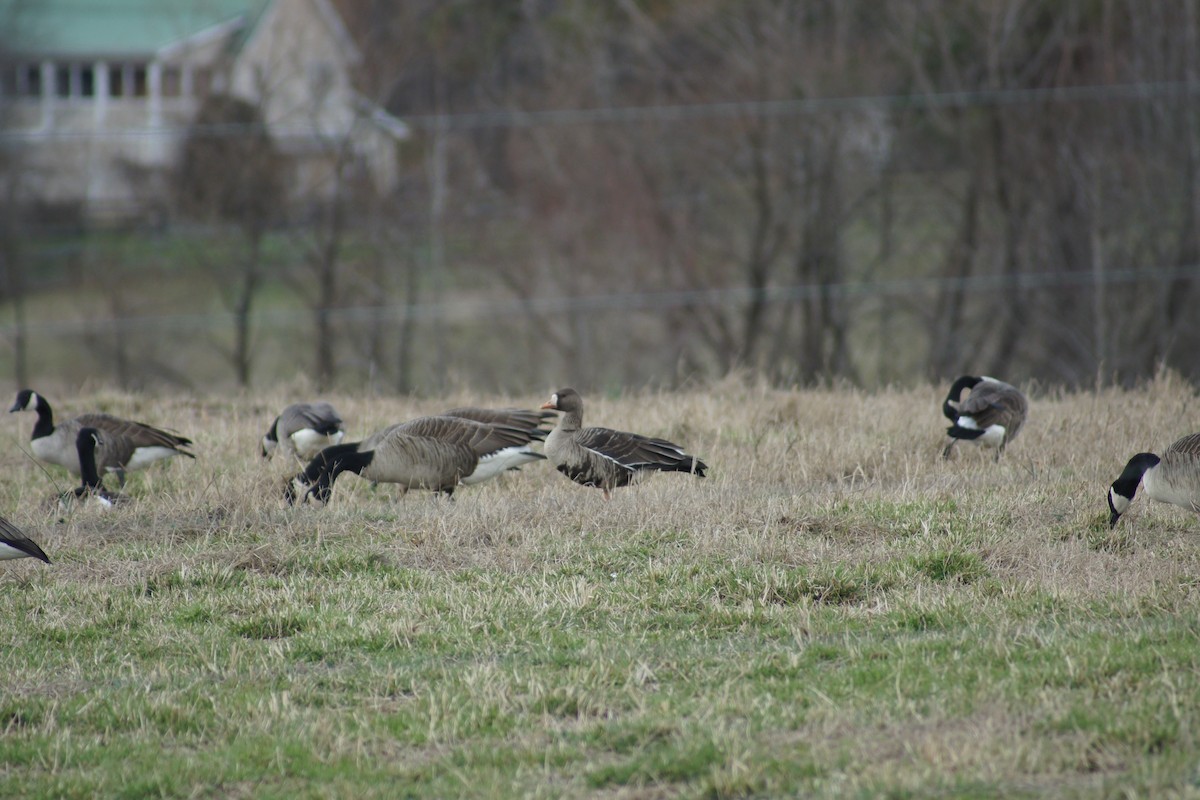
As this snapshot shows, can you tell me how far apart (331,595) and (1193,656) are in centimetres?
399

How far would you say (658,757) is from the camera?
4.41 m

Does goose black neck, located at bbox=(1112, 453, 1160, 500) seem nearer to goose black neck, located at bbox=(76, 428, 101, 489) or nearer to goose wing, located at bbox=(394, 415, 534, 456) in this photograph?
goose wing, located at bbox=(394, 415, 534, 456)

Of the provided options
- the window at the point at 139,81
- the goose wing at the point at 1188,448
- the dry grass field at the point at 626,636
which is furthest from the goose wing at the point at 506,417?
the window at the point at 139,81

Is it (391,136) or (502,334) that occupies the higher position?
(391,136)

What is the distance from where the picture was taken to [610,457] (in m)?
8.57

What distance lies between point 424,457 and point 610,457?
1.26 meters

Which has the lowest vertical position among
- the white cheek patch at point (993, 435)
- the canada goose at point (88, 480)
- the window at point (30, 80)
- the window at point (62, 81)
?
the canada goose at point (88, 480)

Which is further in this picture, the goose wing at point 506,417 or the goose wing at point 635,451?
the goose wing at point 506,417

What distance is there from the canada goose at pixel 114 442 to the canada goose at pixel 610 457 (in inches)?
114

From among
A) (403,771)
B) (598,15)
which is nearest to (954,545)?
(403,771)

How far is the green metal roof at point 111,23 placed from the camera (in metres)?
31.1

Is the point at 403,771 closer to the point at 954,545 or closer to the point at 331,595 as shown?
the point at 331,595

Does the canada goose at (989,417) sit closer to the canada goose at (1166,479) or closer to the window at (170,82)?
the canada goose at (1166,479)

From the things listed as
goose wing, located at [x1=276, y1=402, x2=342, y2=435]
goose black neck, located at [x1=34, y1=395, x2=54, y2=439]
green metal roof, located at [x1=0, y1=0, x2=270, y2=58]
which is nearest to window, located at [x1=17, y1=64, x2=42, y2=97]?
green metal roof, located at [x1=0, y1=0, x2=270, y2=58]
